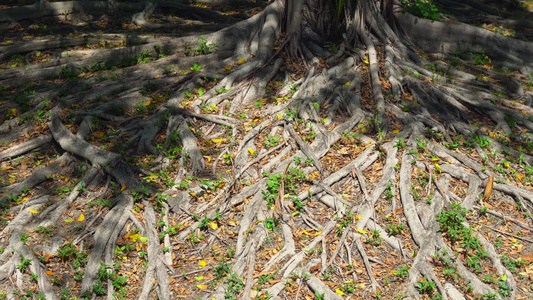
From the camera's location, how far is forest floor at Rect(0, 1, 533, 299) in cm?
456

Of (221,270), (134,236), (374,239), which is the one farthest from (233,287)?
(374,239)

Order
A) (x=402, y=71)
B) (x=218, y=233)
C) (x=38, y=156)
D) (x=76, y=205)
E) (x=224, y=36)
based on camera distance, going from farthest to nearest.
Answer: (x=224, y=36), (x=402, y=71), (x=38, y=156), (x=76, y=205), (x=218, y=233)

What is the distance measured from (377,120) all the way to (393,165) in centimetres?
76

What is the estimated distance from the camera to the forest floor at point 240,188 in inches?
179

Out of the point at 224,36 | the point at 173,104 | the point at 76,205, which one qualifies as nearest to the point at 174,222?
the point at 76,205

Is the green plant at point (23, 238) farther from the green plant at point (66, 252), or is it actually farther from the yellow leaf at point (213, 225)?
the yellow leaf at point (213, 225)

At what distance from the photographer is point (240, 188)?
17.7 feet

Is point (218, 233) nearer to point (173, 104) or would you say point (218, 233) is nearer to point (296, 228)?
point (296, 228)

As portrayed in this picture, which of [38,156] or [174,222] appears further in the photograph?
[38,156]

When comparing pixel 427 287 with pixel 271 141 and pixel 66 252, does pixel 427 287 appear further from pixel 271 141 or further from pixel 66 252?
pixel 66 252

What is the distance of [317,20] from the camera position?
7531 millimetres

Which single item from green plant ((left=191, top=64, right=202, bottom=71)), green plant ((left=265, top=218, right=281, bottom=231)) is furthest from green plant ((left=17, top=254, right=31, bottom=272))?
green plant ((left=191, top=64, right=202, bottom=71))

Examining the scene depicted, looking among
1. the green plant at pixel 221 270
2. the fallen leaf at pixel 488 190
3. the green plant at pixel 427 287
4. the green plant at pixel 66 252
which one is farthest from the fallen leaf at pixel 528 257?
the green plant at pixel 66 252

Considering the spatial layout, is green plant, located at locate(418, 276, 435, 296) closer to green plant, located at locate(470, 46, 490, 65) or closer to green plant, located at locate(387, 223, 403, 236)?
green plant, located at locate(387, 223, 403, 236)
